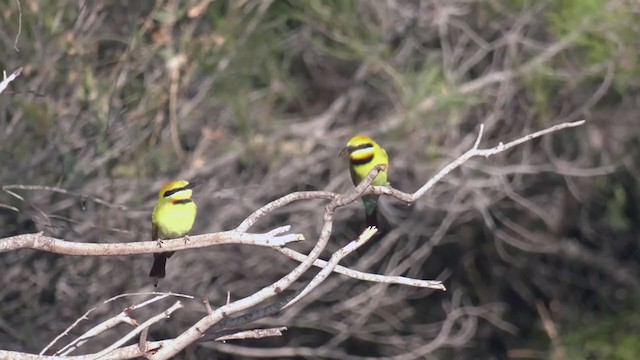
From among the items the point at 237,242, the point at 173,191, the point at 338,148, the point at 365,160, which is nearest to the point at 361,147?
the point at 365,160

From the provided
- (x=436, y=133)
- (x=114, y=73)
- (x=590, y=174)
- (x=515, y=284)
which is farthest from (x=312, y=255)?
(x=515, y=284)

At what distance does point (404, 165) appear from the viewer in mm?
6625

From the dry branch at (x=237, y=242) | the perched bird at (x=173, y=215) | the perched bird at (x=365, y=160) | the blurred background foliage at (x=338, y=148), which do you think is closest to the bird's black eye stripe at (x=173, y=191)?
the perched bird at (x=173, y=215)

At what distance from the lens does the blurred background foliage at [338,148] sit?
5.61 metres

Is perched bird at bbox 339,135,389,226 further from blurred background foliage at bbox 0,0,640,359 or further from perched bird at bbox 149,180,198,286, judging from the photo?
blurred background foliage at bbox 0,0,640,359

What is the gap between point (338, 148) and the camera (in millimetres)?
6445

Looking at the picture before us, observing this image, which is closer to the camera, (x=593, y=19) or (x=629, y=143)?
(x=593, y=19)

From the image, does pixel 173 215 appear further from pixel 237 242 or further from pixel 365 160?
pixel 237 242

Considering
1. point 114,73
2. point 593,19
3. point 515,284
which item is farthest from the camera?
point 515,284

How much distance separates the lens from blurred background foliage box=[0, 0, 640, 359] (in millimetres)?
5609

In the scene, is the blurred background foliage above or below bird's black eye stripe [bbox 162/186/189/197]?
below

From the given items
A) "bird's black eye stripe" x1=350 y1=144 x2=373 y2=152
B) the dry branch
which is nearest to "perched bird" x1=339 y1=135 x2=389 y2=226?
"bird's black eye stripe" x1=350 y1=144 x2=373 y2=152

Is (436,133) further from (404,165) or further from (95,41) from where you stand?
(95,41)

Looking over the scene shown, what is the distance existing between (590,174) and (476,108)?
0.68m
